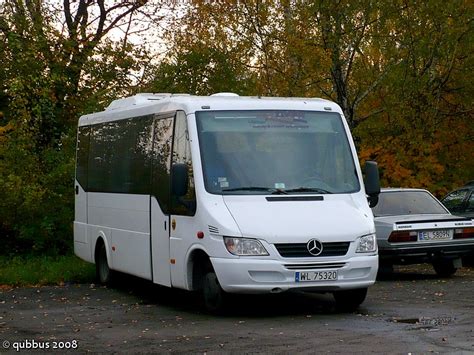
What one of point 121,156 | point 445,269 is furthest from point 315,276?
point 445,269

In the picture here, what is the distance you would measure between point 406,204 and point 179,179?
6.77 m

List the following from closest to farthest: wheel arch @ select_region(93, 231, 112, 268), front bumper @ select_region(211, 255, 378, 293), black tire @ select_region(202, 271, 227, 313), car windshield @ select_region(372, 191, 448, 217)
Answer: front bumper @ select_region(211, 255, 378, 293) < black tire @ select_region(202, 271, 227, 313) < wheel arch @ select_region(93, 231, 112, 268) < car windshield @ select_region(372, 191, 448, 217)

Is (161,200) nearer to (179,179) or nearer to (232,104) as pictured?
(179,179)

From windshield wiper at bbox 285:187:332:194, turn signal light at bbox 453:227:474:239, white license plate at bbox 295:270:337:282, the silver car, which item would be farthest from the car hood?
turn signal light at bbox 453:227:474:239

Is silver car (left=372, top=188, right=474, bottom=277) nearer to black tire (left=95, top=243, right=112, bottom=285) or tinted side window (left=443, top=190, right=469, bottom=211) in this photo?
tinted side window (left=443, top=190, right=469, bottom=211)

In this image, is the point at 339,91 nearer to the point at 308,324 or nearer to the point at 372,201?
the point at 372,201

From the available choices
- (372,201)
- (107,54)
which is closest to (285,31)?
(107,54)

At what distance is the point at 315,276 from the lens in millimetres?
12859

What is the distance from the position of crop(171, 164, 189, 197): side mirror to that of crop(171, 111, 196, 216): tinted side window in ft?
0.37

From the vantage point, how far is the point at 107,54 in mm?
27562

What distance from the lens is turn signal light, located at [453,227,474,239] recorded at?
18.0 m

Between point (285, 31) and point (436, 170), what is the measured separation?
16.1 feet

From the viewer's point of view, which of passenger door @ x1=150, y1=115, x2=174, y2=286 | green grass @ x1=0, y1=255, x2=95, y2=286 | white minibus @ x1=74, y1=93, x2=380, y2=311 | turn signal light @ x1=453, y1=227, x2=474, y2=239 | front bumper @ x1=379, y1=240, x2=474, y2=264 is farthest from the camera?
green grass @ x1=0, y1=255, x2=95, y2=286

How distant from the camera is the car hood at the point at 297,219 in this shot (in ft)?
42.1
